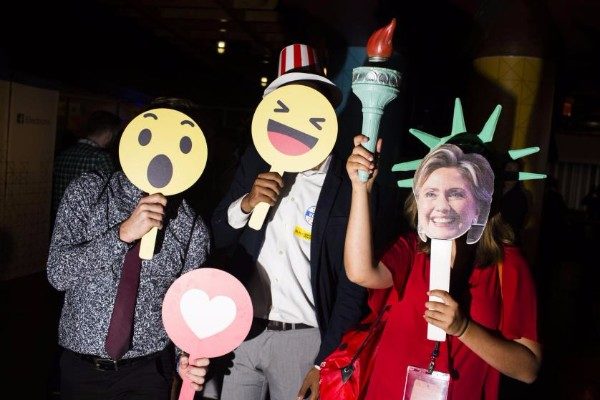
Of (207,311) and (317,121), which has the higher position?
(317,121)

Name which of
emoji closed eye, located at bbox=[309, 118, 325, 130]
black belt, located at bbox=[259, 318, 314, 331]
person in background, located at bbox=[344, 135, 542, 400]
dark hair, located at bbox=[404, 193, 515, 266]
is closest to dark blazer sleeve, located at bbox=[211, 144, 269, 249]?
black belt, located at bbox=[259, 318, 314, 331]

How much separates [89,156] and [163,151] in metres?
2.35

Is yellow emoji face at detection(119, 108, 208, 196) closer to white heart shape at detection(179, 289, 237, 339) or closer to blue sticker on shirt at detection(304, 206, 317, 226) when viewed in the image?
white heart shape at detection(179, 289, 237, 339)

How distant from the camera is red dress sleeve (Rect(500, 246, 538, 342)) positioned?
49.2 inches

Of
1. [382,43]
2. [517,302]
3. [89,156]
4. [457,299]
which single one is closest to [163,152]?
[382,43]

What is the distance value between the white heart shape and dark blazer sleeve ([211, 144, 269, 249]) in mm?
334

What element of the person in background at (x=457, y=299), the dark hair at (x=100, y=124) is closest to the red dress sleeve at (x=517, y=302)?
the person in background at (x=457, y=299)

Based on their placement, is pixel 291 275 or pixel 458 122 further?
pixel 291 275

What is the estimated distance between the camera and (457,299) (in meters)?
1.30

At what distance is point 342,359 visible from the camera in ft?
4.57

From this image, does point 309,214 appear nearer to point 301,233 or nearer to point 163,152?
point 301,233

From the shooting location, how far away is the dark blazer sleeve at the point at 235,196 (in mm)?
1770

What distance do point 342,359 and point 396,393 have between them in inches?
6.6

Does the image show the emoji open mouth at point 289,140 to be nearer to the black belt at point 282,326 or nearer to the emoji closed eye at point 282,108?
the emoji closed eye at point 282,108
